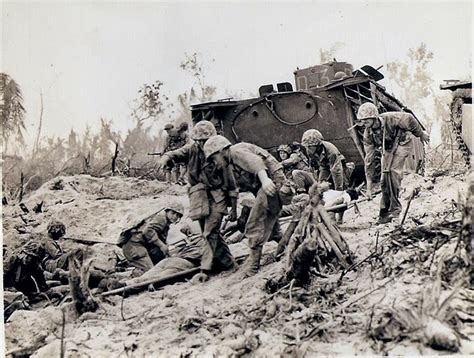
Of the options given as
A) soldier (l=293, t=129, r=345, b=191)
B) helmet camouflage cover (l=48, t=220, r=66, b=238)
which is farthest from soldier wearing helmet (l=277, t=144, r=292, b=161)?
helmet camouflage cover (l=48, t=220, r=66, b=238)

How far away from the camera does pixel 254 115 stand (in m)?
6.90

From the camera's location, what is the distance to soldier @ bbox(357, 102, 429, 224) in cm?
617

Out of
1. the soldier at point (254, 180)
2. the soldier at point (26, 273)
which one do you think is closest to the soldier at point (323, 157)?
the soldier at point (254, 180)

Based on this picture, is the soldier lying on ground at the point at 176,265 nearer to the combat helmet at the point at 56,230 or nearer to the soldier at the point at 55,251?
the soldier at the point at 55,251

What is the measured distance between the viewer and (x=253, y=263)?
5797 millimetres

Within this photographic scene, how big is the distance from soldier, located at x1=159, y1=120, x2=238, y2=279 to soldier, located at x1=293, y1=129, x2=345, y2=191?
102 cm

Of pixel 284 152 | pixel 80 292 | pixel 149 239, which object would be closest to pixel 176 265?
pixel 149 239

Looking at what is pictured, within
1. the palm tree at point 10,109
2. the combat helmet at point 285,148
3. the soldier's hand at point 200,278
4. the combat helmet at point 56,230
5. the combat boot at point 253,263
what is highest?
the palm tree at point 10,109

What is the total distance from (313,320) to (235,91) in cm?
272

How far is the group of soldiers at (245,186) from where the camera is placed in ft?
19.1

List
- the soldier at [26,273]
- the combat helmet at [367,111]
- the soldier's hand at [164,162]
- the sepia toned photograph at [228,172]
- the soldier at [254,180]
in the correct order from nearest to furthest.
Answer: the sepia toned photograph at [228,172], the soldier at [254,180], the soldier's hand at [164,162], the soldier at [26,273], the combat helmet at [367,111]

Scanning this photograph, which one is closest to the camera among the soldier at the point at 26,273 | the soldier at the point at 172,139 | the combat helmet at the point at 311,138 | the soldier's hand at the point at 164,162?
the soldier's hand at the point at 164,162

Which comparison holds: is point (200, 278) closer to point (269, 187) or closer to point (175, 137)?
point (269, 187)

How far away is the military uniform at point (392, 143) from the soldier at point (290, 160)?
0.65 meters
